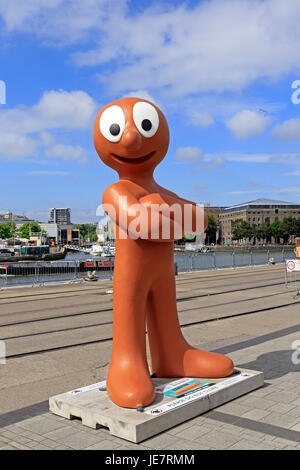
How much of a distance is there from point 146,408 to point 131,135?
301 cm

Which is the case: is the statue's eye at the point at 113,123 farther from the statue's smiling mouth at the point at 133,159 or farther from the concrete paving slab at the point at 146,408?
the concrete paving slab at the point at 146,408

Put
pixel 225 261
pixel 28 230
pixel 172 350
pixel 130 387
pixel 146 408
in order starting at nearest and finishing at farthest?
pixel 146 408
pixel 130 387
pixel 172 350
pixel 225 261
pixel 28 230

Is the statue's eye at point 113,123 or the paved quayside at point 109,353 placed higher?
the statue's eye at point 113,123

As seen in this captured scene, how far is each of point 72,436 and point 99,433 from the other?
0.28 m

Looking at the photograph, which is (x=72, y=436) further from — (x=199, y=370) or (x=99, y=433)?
(x=199, y=370)

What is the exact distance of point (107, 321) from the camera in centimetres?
1140

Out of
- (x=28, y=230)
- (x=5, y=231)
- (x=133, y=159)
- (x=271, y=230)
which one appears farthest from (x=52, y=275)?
(x=28, y=230)

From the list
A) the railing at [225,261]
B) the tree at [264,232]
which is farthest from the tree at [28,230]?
the railing at [225,261]

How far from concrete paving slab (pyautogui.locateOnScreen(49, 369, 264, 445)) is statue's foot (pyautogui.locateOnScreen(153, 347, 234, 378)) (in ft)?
0.37

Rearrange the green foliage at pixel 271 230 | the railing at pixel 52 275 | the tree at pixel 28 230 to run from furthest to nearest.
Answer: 1. the tree at pixel 28 230
2. the green foliage at pixel 271 230
3. the railing at pixel 52 275

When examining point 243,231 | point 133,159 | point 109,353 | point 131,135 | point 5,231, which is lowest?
point 109,353

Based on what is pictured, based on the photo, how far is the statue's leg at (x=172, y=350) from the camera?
5.84 m

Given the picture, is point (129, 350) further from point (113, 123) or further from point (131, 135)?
point (113, 123)

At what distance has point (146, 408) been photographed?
498cm
